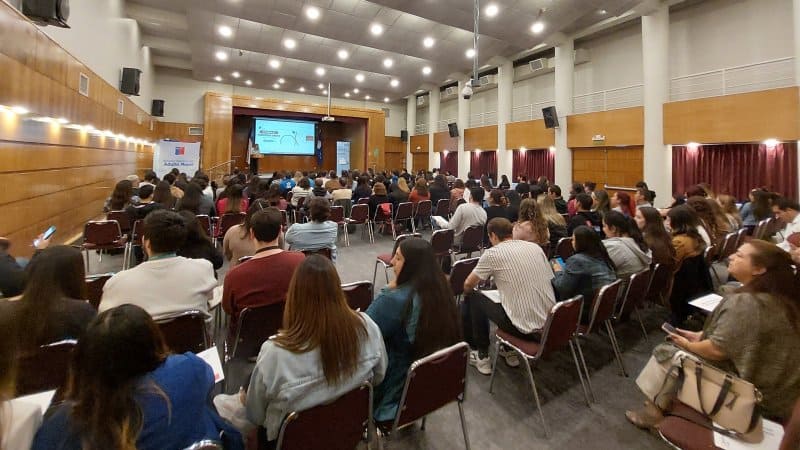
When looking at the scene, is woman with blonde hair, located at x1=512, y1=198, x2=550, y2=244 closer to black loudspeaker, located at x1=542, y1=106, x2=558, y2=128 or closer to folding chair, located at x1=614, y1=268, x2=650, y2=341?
folding chair, located at x1=614, y1=268, x2=650, y2=341

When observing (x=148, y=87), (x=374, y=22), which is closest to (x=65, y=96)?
(x=374, y=22)

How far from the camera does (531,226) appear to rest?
418 centimetres

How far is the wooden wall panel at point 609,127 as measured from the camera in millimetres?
9836

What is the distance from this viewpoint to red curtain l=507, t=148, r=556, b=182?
1285 centimetres

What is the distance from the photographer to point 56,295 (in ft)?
5.81

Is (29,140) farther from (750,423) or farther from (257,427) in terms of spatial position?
(750,423)

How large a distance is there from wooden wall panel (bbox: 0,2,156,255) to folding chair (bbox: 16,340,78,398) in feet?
12.6

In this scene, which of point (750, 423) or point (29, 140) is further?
point (29, 140)

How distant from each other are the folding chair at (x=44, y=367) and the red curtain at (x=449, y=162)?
1632cm

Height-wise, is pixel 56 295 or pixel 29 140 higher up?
pixel 29 140

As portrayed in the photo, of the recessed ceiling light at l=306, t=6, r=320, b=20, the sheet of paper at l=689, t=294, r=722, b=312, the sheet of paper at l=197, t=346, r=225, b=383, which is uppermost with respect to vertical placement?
the recessed ceiling light at l=306, t=6, r=320, b=20

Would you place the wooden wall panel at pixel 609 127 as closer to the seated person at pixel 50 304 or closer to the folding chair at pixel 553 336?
the folding chair at pixel 553 336

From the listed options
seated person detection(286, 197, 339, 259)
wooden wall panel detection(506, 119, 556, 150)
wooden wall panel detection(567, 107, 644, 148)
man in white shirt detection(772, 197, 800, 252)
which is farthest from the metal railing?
seated person detection(286, 197, 339, 259)

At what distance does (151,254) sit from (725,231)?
6.46 metres
